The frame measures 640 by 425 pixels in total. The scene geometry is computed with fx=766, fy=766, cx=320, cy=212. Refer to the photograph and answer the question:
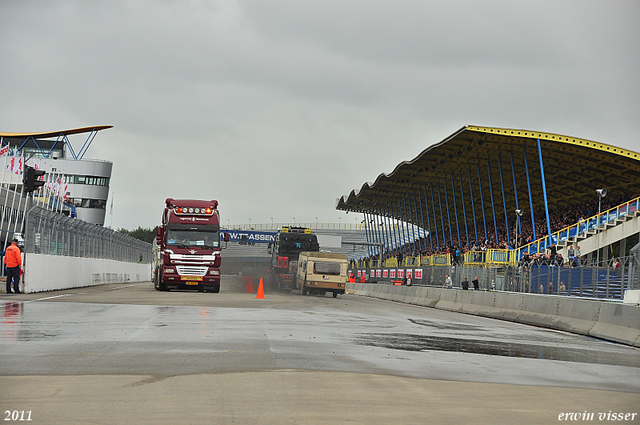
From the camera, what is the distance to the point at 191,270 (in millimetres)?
32625

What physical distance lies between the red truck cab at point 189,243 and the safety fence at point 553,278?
36.9ft

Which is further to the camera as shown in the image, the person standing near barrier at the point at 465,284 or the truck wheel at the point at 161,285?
the person standing near barrier at the point at 465,284

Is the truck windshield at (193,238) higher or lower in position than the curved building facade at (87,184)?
lower

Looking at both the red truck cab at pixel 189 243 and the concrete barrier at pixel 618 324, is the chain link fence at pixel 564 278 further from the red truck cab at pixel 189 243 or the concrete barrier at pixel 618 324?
the red truck cab at pixel 189 243

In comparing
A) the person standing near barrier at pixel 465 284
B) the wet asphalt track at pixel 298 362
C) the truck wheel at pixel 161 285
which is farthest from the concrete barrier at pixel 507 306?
the truck wheel at pixel 161 285

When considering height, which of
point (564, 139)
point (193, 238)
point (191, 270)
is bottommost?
point (191, 270)

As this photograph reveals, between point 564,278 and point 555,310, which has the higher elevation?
point 564,278

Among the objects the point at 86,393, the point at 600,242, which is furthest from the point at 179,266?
the point at 86,393

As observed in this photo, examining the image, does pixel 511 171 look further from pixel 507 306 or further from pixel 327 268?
pixel 507 306

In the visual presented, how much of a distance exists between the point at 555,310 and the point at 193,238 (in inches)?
662

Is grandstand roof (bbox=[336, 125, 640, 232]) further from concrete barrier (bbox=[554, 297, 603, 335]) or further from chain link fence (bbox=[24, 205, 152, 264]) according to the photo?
concrete barrier (bbox=[554, 297, 603, 335])

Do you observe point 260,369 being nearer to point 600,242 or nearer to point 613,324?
point 613,324

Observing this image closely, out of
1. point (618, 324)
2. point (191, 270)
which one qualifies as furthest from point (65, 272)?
point (618, 324)

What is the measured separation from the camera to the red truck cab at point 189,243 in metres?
32.3
